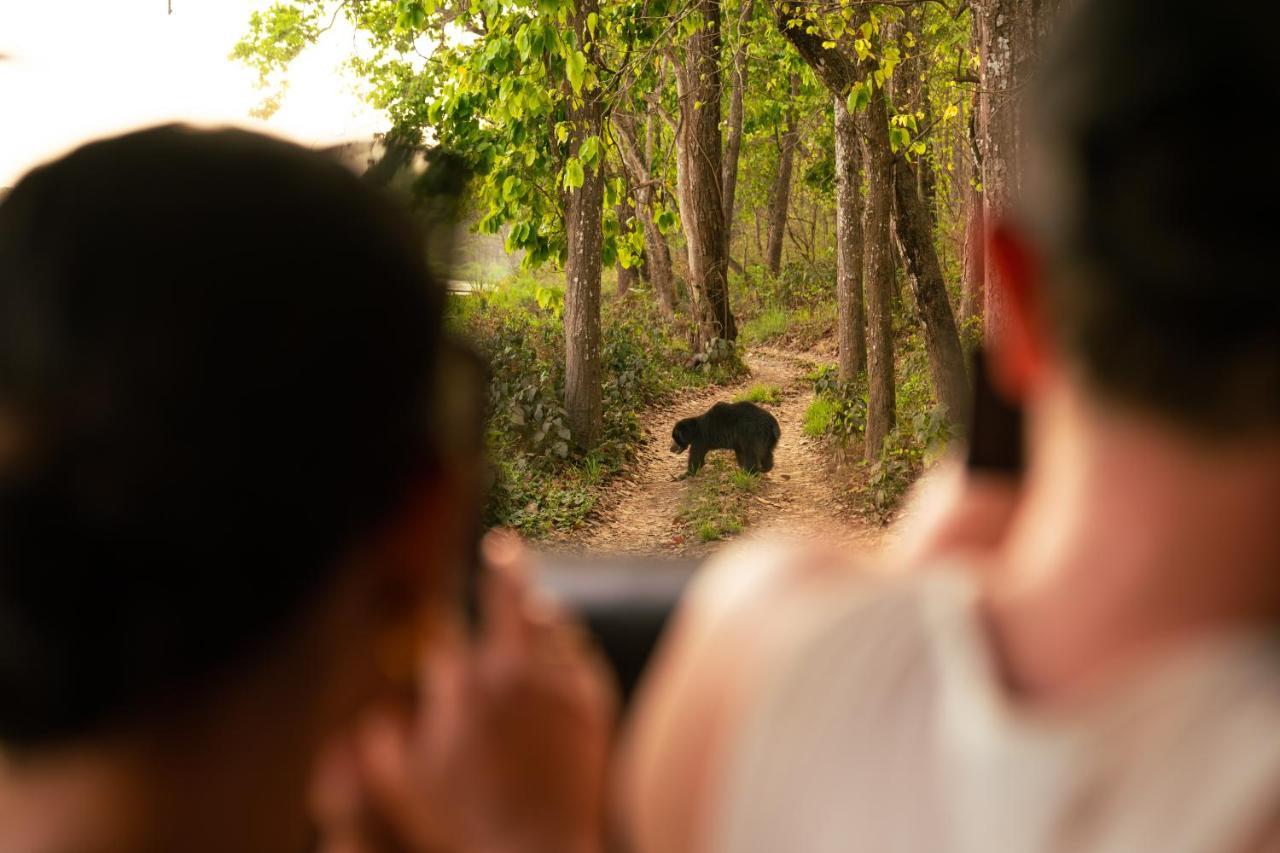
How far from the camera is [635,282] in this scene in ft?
39.6

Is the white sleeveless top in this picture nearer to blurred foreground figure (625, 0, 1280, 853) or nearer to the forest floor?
blurred foreground figure (625, 0, 1280, 853)

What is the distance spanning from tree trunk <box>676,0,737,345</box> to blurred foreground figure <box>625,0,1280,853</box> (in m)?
8.06

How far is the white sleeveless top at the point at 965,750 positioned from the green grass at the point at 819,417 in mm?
6163

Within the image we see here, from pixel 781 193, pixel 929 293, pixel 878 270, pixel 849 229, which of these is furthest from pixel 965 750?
pixel 781 193

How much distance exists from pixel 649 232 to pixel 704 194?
1264 millimetres

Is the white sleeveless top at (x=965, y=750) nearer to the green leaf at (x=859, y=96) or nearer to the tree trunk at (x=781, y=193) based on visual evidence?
the green leaf at (x=859, y=96)

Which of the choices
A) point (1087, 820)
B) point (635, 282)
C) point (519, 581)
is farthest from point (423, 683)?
point (635, 282)

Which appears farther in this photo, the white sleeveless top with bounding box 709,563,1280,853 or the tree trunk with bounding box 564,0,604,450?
the tree trunk with bounding box 564,0,604,450

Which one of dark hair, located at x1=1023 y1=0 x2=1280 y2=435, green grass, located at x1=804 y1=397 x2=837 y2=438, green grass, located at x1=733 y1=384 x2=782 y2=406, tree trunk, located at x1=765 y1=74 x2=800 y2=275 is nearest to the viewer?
dark hair, located at x1=1023 y1=0 x2=1280 y2=435

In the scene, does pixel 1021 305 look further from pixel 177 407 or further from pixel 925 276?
pixel 925 276

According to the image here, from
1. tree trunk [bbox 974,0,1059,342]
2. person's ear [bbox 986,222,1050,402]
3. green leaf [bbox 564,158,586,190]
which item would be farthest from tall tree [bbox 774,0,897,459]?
person's ear [bbox 986,222,1050,402]

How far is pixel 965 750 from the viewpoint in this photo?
0.45m

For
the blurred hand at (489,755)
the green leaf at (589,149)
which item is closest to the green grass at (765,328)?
the green leaf at (589,149)

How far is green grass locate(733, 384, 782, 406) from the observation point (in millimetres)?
8031
